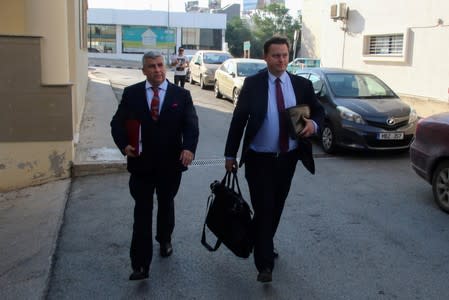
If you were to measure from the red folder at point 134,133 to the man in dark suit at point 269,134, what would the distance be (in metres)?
0.70

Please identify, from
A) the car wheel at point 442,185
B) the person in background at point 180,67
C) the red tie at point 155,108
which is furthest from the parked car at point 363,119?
the person in background at point 180,67

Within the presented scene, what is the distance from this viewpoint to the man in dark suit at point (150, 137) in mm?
3908

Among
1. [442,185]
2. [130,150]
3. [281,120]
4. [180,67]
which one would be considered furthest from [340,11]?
[130,150]

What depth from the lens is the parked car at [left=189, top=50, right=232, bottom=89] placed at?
19922 millimetres

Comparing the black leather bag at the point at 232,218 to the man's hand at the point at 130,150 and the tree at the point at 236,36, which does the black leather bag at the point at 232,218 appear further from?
the tree at the point at 236,36

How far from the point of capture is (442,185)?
5938 millimetres

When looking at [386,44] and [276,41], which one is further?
[386,44]

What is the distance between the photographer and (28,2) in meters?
6.71

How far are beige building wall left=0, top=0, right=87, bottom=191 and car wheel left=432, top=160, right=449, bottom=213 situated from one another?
14.8 feet

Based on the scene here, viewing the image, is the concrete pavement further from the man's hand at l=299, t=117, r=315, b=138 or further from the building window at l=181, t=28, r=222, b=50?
the building window at l=181, t=28, r=222, b=50

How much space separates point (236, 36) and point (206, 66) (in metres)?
40.7

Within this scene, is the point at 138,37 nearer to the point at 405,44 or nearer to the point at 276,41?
the point at 405,44

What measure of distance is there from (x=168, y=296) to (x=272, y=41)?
6.56 ft

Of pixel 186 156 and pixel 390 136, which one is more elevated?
pixel 186 156
